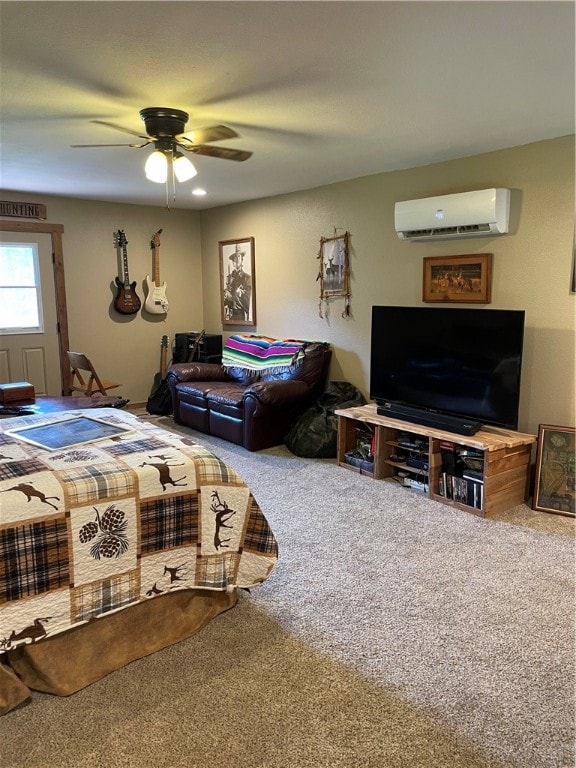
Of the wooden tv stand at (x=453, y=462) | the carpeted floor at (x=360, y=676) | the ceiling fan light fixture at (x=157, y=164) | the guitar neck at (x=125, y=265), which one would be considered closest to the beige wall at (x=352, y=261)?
the guitar neck at (x=125, y=265)

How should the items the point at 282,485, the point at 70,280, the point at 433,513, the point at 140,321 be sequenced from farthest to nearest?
1. the point at 140,321
2. the point at 70,280
3. the point at 282,485
4. the point at 433,513

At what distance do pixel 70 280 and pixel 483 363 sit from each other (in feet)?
14.2

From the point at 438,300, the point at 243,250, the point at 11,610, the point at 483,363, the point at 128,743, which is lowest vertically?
the point at 128,743

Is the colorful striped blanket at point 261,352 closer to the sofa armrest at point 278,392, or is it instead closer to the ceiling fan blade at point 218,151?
the sofa armrest at point 278,392

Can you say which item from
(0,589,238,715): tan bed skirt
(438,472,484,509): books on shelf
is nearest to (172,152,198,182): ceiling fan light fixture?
(0,589,238,715): tan bed skirt

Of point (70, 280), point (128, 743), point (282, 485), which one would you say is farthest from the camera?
point (70, 280)

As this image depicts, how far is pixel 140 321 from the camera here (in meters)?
6.45

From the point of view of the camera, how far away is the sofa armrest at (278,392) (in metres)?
4.72

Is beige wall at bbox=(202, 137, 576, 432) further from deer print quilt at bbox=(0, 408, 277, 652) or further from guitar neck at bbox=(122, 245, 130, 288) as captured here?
deer print quilt at bbox=(0, 408, 277, 652)

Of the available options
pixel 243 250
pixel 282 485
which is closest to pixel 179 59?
pixel 282 485

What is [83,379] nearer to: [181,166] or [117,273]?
[117,273]

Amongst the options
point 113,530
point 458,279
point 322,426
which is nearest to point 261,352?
point 322,426

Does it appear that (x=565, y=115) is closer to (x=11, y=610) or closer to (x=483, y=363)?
(x=483, y=363)

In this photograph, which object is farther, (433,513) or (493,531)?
(433,513)
